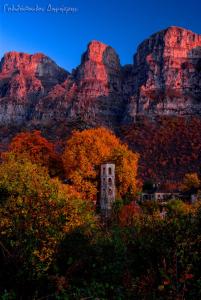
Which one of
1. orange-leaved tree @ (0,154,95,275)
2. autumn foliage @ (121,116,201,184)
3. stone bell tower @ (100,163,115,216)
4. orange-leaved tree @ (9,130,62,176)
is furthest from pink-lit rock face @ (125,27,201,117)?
orange-leaved tree @ (0,154,95,275)

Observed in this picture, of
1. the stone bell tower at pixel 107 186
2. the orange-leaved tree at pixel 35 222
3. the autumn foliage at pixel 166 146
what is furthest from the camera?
the autumn foliage at pixel 166 146

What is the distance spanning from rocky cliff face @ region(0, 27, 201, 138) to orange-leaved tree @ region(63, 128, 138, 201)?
10029cm

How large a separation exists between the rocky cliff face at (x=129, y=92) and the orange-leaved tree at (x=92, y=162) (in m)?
100

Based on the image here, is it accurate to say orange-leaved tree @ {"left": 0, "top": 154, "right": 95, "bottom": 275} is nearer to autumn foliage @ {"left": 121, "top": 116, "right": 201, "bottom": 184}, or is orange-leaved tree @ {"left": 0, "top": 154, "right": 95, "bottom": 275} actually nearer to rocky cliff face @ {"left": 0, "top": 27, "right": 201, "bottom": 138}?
autumn foliage @ {"left": 121, "top": 116, "right": 201, "bottom": 184}

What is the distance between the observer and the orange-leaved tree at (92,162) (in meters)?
39.7

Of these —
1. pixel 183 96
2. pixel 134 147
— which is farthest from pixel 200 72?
pixel 134 147

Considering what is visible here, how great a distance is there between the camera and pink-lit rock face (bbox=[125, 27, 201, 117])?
6127 inches

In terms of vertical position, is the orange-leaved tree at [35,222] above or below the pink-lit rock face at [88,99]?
below

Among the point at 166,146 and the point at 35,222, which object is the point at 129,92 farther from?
the point at 35,222

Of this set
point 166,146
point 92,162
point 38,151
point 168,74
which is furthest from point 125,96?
point 92,162

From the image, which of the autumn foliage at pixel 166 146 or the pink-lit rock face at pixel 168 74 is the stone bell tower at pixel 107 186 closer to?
the autumn foliage at pixel 166 146

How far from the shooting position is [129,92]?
190250 millimetres

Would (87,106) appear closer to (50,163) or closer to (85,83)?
(85,83)

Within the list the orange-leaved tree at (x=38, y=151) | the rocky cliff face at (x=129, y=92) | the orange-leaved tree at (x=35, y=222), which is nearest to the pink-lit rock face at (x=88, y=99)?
the rocky cliff face at (x=129, y=92)
